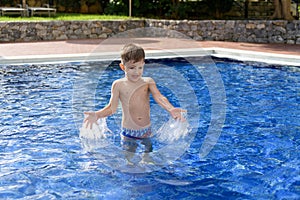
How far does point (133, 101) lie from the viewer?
4.55 metres

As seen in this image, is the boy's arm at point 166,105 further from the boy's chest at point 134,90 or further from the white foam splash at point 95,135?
the white foam splash at point 95,135

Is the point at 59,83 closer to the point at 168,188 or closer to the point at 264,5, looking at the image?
the point at 168,188

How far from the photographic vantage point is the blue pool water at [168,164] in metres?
4.26


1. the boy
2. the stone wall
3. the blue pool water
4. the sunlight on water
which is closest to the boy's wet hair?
the boy

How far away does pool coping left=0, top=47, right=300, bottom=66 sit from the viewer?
444 inches

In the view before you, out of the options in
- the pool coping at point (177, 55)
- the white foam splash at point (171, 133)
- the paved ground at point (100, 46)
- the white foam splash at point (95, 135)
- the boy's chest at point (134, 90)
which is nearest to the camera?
the boy's chest at point (134, 90)

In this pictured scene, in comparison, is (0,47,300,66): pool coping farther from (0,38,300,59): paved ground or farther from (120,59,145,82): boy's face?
(120,59,145,82): boy's face

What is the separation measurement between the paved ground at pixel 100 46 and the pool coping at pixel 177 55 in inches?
33.7

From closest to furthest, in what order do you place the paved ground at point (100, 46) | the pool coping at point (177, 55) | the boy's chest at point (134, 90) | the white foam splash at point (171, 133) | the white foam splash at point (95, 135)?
the boy's chest at point (134, 90) → the white foam splash at point (95, 135) → the white foam splash at point (171, 133) → the pool coping at point (177, 55) → the paved ground at point (100, 46)

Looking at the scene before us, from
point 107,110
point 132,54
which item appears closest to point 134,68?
point 132,54

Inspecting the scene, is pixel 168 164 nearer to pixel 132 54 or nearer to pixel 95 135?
pixel 95 135

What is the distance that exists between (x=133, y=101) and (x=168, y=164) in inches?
31.1

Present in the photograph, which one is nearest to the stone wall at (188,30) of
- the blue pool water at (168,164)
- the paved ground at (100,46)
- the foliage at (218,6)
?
the paved ground at (100,46)

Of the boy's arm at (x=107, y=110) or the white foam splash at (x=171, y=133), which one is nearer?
the boy's arm at (x=107, y=110)
